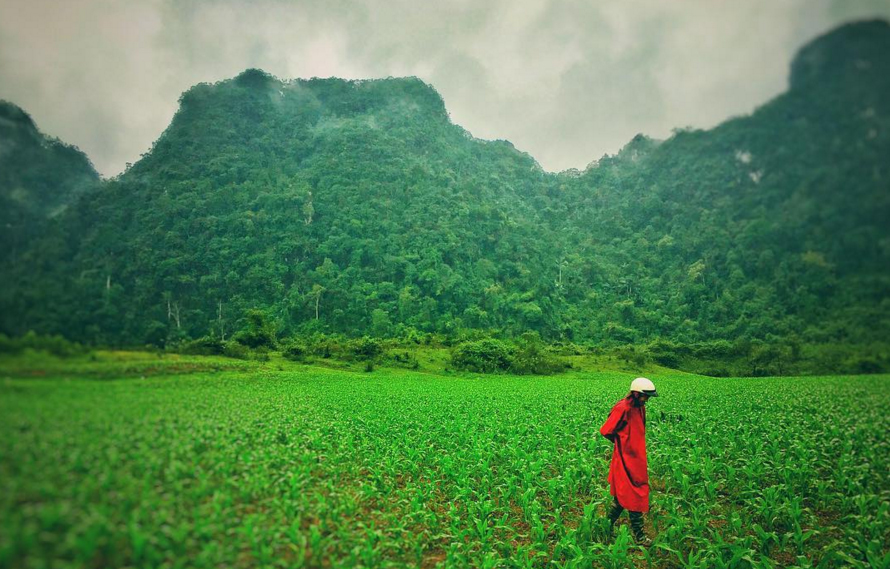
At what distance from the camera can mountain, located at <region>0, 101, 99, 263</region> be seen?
2.13 m

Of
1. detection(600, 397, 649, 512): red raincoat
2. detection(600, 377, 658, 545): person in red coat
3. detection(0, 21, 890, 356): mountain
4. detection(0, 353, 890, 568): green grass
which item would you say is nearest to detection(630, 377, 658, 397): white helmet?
detection(600, 377, 658, 545): person in red coat

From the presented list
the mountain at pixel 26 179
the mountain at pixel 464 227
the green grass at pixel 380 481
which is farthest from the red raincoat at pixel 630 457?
the mountain at pixel 26 179

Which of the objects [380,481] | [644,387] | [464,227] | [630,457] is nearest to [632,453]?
[630,457]

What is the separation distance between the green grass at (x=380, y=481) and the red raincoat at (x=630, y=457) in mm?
515

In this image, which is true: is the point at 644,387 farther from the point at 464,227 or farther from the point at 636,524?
the point at 464,227

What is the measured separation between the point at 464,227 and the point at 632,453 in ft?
263

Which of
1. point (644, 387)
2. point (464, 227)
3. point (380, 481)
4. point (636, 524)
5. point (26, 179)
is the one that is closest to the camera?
point (26, 179)

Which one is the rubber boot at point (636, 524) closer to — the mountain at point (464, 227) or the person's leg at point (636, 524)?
the person's leg at point (636, 524)

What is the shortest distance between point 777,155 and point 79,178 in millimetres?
11050

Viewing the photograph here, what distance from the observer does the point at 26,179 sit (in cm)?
233

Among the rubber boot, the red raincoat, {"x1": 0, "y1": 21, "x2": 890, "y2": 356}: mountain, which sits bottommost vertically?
the rubber boot

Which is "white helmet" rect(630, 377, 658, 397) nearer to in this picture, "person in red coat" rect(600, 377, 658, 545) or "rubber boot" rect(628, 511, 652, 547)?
"person in red coat" rect(600, 377, 658, 545)

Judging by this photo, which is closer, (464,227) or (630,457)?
(630,457)

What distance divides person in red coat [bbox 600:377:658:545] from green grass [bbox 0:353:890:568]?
0.45m
